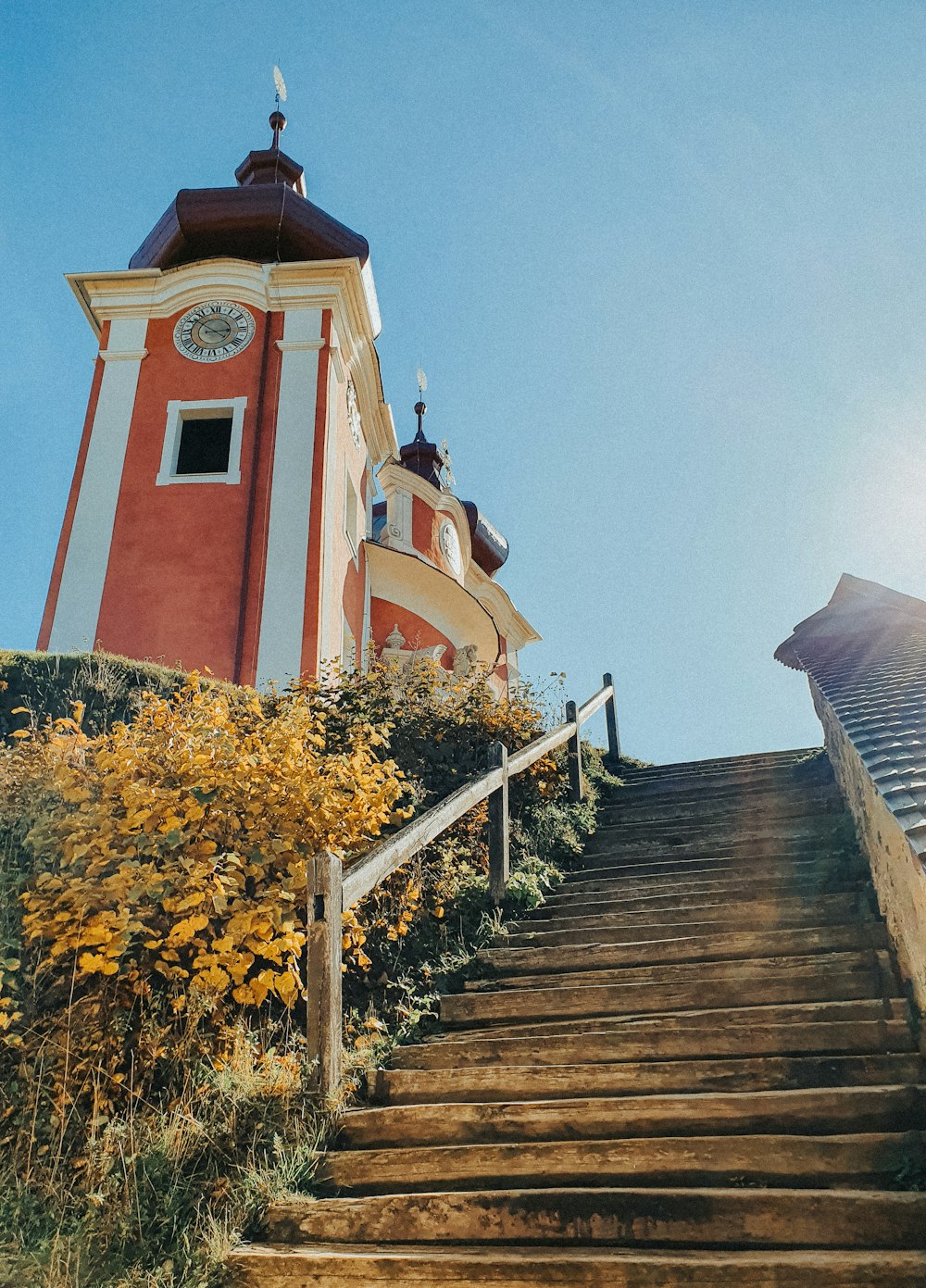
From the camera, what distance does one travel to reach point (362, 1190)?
13.8 ft

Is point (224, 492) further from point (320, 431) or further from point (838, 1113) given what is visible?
point (838, 1113)

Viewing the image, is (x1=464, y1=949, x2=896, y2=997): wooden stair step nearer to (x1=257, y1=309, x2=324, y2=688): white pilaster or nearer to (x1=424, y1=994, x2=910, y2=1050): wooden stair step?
(x1=424, y1=994, x2=910, y2=1050): wooden stair step

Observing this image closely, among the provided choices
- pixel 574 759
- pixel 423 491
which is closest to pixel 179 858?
pixel 574 759

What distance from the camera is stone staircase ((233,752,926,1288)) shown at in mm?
3551

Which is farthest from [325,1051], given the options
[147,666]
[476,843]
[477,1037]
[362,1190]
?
[147,666]

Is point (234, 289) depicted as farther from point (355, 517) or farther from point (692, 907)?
point (692, 907)

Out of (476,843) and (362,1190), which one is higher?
(476,843)

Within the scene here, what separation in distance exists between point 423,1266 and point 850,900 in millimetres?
3796

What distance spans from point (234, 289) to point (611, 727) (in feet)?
30.6

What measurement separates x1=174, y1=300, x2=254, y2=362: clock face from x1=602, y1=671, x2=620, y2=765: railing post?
7.90m

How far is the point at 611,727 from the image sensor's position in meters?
13.9

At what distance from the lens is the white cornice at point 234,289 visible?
1666cm

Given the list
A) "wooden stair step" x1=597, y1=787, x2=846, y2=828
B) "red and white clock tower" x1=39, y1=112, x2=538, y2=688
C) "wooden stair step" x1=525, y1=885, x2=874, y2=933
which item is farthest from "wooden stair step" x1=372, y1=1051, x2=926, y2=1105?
"red and white clock tower" x1=39, y1=112, x2=538, y2=688

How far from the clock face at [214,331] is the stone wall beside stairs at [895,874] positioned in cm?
1218
